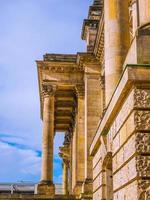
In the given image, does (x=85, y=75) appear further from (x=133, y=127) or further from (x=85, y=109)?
(x=133, y=127)

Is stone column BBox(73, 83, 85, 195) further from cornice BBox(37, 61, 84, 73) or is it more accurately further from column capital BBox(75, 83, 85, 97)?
cornice BBox(37, 61, 84, 73)

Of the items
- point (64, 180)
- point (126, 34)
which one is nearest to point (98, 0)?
point (64, 180)

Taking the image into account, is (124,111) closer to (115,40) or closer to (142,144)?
(142,144)

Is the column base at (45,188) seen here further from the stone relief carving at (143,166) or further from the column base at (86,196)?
the stone relief carving at (143,166)

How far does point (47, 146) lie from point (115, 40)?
34400 millimetres

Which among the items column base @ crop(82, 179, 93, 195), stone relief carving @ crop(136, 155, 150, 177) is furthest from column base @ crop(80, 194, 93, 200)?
stone relief carving @ crop(136, 155, 150, 177)

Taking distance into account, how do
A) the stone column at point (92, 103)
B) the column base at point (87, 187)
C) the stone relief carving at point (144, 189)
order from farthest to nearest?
the stone column at point (92, 103) → the column base at point (87, 187) → the stone relief carving at point (144, 189)

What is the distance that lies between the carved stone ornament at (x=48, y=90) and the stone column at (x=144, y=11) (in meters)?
38.8

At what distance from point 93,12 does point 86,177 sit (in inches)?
934

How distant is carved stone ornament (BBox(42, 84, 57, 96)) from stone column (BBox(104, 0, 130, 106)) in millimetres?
34601

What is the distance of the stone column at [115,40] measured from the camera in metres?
18.1

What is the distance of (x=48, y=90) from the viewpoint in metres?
53.8

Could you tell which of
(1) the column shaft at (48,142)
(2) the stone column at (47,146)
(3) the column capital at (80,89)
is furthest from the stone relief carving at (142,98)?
(3) the column capital at (80,89)

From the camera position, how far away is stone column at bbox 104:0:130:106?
18.1m
